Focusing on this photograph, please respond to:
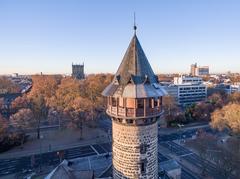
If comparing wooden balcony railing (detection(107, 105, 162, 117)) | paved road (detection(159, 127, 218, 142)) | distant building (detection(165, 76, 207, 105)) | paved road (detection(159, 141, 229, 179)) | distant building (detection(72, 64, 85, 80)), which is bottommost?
paved road (detection(159, 141, 229, 179))

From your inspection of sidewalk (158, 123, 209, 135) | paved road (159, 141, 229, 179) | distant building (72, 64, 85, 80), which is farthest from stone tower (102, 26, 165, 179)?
distant building (72, 64, 85, 80)

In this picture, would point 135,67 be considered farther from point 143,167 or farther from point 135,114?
point 143,167

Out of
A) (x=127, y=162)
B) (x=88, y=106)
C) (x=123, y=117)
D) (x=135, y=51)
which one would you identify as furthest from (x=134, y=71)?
(x=88, y=106)

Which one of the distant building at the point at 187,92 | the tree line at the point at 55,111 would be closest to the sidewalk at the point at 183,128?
the tree line at the point at 55,111

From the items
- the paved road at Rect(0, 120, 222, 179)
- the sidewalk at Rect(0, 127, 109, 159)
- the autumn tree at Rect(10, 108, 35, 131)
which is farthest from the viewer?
the autumn tree at Rect(10, 108, 35, 131)

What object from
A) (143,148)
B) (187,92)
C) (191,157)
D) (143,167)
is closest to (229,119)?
(191,157)

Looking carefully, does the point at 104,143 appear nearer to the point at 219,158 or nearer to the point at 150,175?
the point at 219,158

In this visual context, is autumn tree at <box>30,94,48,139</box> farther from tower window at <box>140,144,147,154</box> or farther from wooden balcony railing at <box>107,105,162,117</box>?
tower window at <box>140,144,147,154</box>
